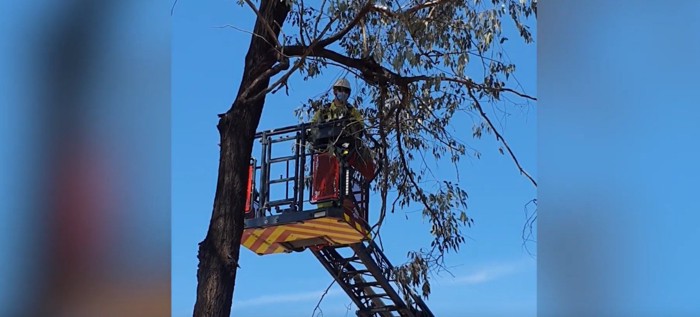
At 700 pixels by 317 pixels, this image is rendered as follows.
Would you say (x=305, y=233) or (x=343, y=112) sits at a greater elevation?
(x=343, y=112)

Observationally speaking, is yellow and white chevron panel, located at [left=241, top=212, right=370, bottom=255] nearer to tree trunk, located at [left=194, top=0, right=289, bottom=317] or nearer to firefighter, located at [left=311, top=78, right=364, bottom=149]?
firefighter, located at [left=311, top=78, right=364, bottom=149]

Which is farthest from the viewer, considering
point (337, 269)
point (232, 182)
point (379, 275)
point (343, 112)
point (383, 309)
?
point (383, 309)

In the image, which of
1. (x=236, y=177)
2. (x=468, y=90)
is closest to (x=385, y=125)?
(x=468, y=90)

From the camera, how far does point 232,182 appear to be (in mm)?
7246

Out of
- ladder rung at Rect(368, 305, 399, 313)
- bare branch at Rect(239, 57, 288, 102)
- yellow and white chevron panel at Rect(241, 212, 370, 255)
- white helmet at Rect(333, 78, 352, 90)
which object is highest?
white helmet at Rect(333, 78, 352, 90)

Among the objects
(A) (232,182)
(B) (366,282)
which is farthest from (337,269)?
(A) (232,182)

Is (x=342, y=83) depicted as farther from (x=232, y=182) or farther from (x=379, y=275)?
(x=379, y=275)

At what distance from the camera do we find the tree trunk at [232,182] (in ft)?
22.4

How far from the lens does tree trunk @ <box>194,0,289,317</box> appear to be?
6828mm

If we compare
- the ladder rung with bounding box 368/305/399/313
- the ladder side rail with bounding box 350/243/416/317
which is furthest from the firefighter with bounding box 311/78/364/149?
the ladder rung with bounding box 368/305/399/313
